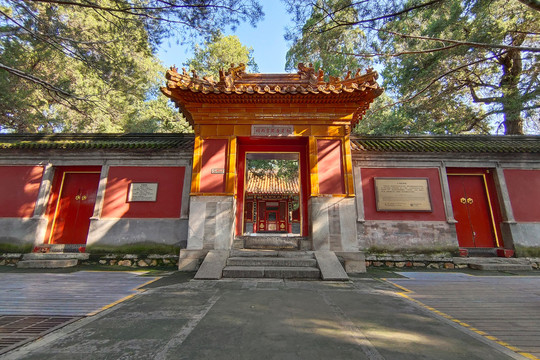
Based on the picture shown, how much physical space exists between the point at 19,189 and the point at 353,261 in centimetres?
1033

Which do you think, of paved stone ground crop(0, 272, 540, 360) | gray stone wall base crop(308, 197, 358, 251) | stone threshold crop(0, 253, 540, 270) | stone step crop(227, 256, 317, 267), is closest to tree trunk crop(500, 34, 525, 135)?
stone threshold crop(0, 253, 540, 270)

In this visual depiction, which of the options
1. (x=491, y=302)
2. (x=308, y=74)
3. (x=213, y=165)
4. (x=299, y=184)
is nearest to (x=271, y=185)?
(x=299, y=184)

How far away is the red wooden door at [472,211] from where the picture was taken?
729 centimetres

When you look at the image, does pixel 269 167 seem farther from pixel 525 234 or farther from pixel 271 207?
pixel 525 234

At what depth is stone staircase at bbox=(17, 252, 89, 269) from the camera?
5.93 meters

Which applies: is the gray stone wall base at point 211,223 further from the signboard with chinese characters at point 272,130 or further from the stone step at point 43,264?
the stone step at point 43,264

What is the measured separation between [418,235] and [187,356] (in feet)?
23.3

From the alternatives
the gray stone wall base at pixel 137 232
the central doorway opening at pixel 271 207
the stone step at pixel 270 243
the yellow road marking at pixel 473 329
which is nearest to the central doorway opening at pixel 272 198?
the central doorway opening at pixel 271 207

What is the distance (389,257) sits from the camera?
6551 millimetres

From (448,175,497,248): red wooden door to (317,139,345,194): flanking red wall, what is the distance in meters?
4.50

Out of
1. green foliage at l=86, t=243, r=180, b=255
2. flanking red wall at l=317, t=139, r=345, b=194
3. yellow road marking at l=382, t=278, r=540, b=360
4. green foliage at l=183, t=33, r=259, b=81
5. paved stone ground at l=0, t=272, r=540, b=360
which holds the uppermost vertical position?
green foliage at l=183, t=33, r=259, b=81

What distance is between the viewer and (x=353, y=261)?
17.9 feet

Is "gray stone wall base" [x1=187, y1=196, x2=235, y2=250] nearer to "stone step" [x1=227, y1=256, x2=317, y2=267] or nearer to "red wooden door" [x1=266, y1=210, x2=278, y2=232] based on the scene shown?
"stone step" [x1=227, y1=256, x2=317, y2=267]

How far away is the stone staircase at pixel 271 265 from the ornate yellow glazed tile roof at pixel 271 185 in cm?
895
